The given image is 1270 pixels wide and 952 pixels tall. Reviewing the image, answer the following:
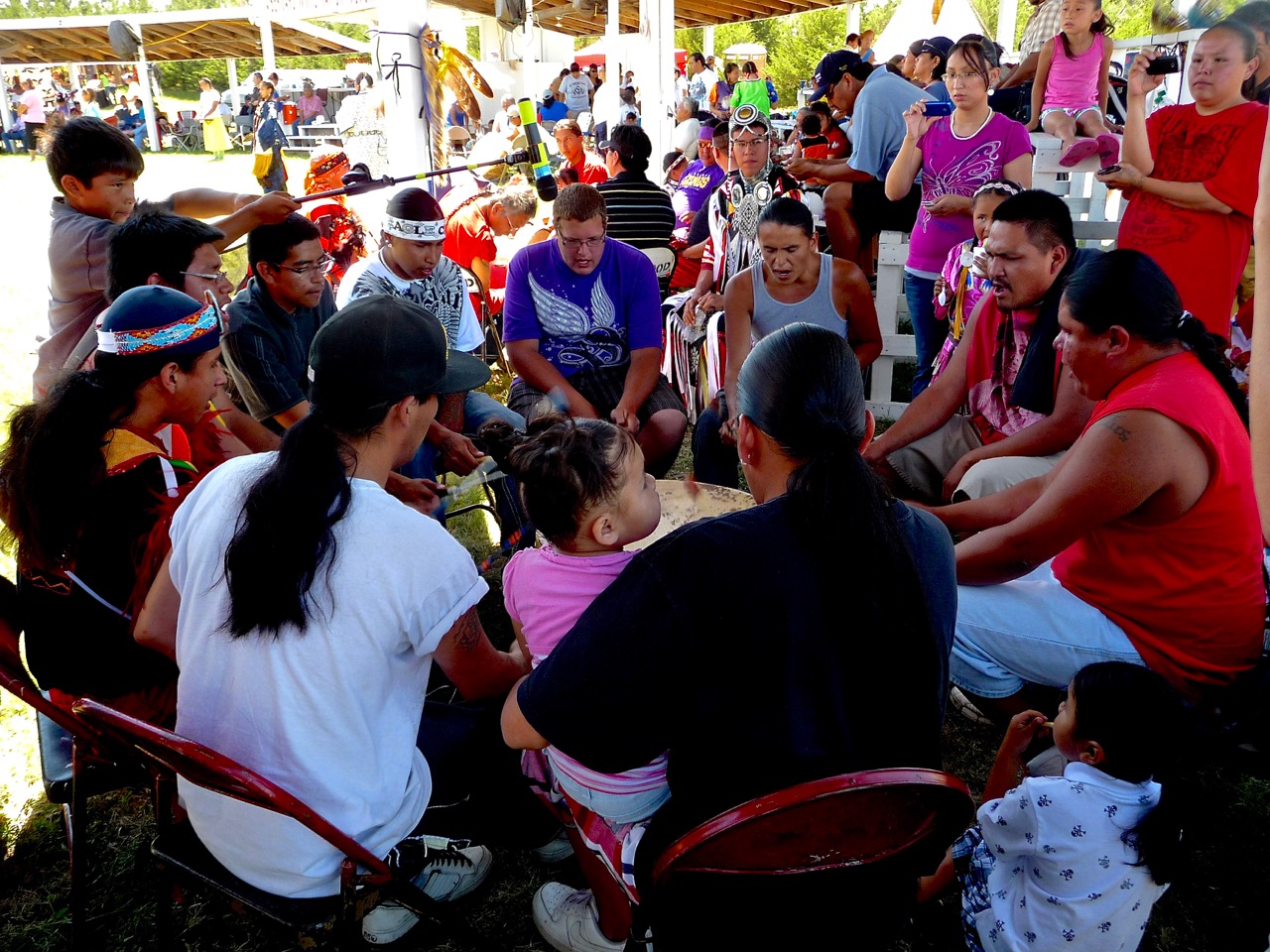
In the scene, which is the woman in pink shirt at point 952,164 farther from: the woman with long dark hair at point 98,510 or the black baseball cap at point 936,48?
the woman with long dark hair at point 98,510

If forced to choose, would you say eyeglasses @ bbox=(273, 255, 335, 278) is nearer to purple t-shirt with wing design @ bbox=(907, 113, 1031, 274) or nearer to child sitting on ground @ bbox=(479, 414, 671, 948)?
child sitting on ground @ bbox=(479, 414, 671, 948)

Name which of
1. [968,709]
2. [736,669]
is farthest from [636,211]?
[736,669]

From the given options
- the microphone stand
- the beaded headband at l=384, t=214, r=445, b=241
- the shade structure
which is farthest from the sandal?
the shade structure

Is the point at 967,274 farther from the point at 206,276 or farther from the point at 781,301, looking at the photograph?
the point at 206,276

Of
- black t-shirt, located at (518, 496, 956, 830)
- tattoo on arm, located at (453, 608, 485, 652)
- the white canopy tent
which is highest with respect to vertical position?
the white canopy tent

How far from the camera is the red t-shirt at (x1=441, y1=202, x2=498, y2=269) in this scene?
20.9 feet

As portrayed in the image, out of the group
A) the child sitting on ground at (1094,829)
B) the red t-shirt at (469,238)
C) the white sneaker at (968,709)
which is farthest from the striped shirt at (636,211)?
the child sitting on ground at (1094,829)

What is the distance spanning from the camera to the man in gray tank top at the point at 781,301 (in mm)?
3865

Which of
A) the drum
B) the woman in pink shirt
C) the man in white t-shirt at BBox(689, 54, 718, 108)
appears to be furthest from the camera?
the man in white t-shirt at BBox(689, 54, 718, 108)

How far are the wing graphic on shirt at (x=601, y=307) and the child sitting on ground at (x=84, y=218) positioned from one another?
1.28m

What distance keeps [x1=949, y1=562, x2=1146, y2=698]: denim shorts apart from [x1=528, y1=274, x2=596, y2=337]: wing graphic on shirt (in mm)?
2133

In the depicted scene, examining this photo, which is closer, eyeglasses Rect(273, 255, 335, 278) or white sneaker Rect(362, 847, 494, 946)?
white sneaker Rect(362, 847, 494, 946)

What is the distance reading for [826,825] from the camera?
1189 millimetres

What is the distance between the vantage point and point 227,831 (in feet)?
5.15
